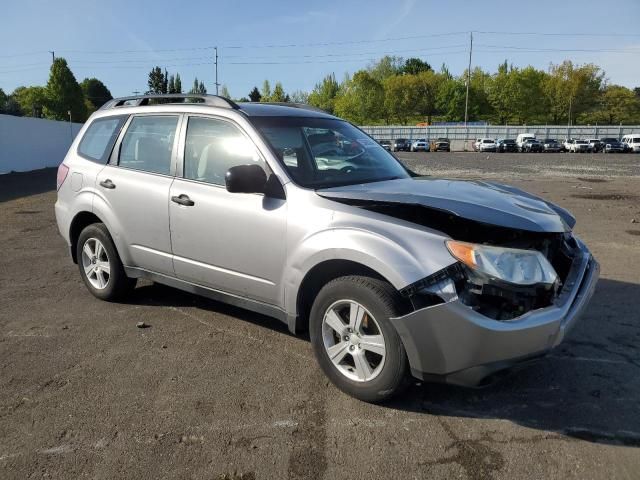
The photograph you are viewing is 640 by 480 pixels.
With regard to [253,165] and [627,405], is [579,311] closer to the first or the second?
[627,405]

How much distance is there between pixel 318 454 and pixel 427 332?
89 cm

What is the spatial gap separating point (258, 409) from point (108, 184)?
2768mm

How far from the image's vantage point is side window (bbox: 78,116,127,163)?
17.2 ft

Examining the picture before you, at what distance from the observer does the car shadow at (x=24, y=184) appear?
597 inches

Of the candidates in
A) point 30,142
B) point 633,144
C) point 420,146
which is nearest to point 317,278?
point 30,142

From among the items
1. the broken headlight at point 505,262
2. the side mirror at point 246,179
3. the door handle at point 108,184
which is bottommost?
the broken headlight at point 505,262

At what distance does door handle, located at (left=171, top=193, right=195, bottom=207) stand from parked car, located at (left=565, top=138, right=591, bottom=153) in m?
58.6

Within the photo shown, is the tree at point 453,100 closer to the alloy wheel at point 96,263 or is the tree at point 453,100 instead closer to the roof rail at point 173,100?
the roof rail at point 173,100

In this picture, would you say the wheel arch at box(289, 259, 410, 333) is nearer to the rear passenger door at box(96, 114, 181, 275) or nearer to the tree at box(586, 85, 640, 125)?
the rear passenger door at box(96, 114, 181, 275)

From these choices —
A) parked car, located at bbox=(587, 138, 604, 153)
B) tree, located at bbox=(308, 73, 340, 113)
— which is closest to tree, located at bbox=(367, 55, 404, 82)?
tree, located at bbox=(308, 73, 340, 113)

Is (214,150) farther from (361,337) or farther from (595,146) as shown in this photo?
(595,146)

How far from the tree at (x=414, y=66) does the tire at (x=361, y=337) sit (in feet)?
440

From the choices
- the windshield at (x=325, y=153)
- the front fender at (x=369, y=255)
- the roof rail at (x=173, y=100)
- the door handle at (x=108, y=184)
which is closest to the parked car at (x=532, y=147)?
the windshield at (x=325, y=153)

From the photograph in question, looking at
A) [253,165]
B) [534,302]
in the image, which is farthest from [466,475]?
[253,165]
